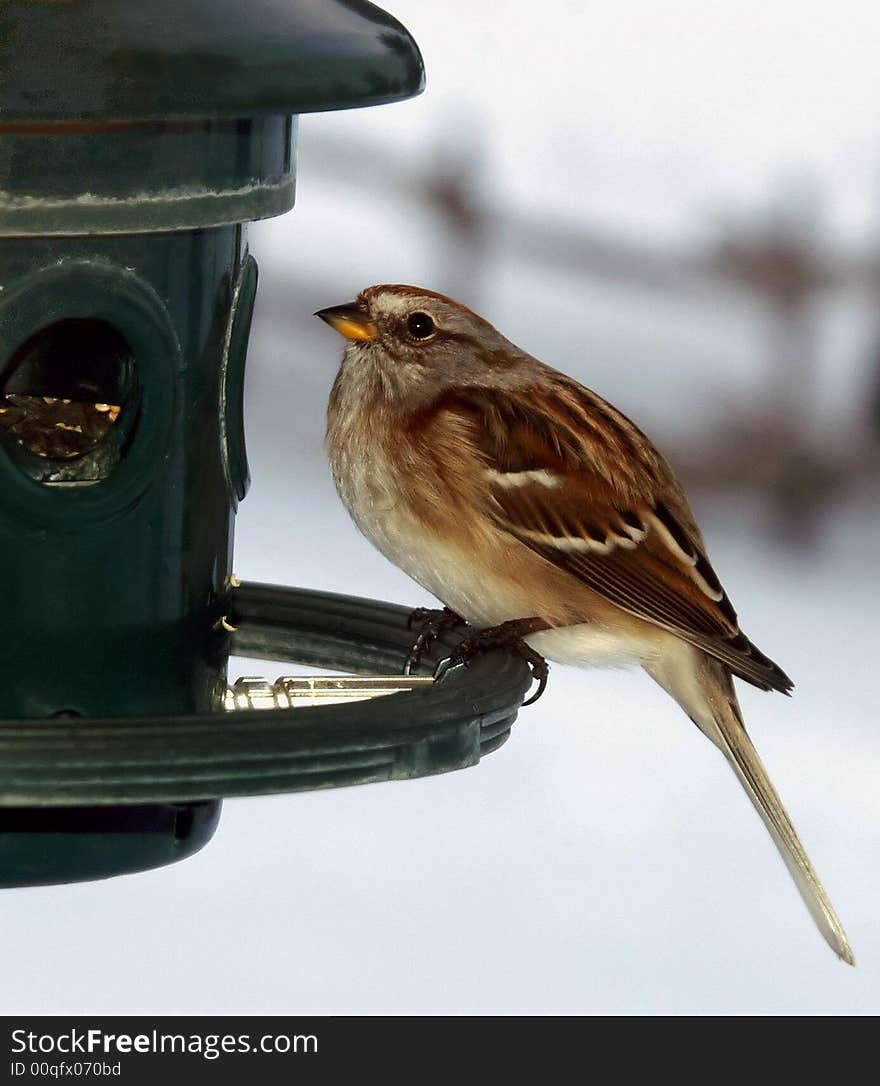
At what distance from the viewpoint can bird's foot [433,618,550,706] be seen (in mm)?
3781

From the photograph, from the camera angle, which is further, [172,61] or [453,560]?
[453,560]

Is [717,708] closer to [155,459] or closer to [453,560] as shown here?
[453,560]

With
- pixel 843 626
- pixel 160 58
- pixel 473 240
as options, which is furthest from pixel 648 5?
pixel 160 58

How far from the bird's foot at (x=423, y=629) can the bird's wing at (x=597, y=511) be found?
1.04ft

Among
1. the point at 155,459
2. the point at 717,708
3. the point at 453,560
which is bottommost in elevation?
the point at 717,708

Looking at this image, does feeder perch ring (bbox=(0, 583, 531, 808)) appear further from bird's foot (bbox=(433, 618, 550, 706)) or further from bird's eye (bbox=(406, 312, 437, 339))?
bird's eye (bbox=(406, 312, 437, 339))

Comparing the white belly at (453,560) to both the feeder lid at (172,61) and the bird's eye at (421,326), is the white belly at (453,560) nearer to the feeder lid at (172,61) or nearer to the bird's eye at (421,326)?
the bird's eye at (421,326)

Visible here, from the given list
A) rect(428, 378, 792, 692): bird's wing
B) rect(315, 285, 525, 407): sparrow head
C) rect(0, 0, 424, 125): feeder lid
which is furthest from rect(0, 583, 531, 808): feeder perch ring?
rect(315, 285, 525, 407): sparrow head

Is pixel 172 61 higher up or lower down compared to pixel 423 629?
higher up

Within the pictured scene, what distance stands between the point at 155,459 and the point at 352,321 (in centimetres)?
104

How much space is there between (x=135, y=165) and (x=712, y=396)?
8712 mm

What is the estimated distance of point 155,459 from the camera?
3500 millimetres

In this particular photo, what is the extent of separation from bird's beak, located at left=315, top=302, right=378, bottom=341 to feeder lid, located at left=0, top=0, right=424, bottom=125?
1.23 meters

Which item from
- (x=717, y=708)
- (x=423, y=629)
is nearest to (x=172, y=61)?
(x=423, y=629)
